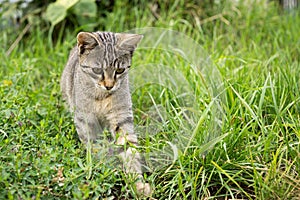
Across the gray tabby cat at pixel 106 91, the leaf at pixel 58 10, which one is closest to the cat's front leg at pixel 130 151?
the gray tabby cat at pixel 106 91

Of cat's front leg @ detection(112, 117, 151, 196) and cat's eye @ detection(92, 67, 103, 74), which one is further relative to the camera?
cat's eye @ detection(92, 67, 103, 74)

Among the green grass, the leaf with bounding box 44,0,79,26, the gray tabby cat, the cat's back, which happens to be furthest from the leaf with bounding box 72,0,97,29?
the gray tabby cat

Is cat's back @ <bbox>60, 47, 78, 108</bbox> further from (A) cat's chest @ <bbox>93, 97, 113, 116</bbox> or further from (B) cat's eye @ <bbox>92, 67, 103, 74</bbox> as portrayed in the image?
(B) cat's eye @ <bbox>92, 67, 103, 74</bbox>

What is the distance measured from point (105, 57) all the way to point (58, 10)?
1.98 metres

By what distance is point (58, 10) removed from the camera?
4586 mm

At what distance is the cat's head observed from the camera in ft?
9.01

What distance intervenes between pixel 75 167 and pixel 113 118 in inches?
20.9

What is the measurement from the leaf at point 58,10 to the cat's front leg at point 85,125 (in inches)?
69.5

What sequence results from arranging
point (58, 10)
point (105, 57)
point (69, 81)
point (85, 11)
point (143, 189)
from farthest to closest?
1. point (85, 11)
2. point (58, 10)
3. point (69, 81)
4. point (105, 57)
5. point (143, 189)

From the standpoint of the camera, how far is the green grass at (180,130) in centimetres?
243

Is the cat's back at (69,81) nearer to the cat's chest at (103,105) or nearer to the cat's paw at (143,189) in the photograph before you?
the cat's chest at (103,105)

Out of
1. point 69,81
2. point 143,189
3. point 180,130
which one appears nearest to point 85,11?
point 69,81

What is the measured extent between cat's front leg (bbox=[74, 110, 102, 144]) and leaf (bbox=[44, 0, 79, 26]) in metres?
1.77

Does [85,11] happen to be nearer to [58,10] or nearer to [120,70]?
[58,10]
